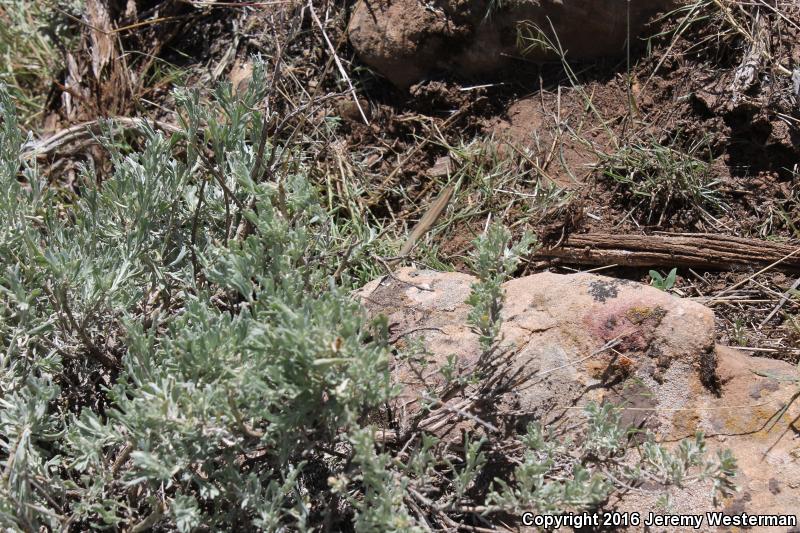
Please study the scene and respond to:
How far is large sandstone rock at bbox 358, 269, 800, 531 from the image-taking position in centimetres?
234

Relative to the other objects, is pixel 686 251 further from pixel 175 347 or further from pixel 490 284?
pixel 175 347

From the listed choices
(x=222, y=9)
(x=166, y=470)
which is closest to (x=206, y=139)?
(x=166, y=470)

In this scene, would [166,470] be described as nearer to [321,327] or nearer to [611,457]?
[321,327]

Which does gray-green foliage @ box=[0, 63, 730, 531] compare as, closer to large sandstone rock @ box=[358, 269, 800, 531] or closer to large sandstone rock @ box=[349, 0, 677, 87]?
large sandstone rock @ box=[358, 269, 800, 531]

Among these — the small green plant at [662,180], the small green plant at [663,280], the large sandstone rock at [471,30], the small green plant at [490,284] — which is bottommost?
the small green plant at [663,280]

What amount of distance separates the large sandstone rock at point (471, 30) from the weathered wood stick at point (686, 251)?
104 centimetres

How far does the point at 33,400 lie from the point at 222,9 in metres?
2.78

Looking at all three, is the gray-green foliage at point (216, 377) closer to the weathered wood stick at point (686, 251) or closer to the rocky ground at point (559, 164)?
the rocky ground at point (559, 164)

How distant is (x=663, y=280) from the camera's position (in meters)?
3.04

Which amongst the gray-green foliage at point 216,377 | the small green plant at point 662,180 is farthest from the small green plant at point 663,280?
the gray-green foliage at point 216,377

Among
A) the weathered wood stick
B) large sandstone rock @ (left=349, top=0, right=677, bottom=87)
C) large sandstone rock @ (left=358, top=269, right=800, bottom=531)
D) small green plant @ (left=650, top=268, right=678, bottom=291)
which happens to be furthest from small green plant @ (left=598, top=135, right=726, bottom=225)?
large sandstone rock @ (left=358, top=269, right=800, bottom=531)

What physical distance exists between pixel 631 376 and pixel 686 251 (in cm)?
81

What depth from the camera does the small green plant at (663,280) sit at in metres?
Result: 3.02

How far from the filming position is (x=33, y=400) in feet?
7.36
